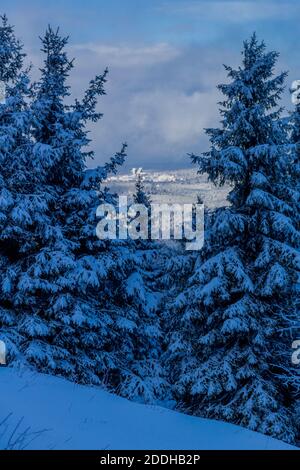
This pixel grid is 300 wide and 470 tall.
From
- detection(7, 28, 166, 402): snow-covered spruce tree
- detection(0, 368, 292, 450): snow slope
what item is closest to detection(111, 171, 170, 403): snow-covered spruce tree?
detection(7, 28, 166, 402): snow-covered spruce tree

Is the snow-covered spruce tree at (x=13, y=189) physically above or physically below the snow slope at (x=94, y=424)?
above

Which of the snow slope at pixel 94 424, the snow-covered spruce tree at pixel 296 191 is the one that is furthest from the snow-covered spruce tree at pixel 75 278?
the snow slope at pixel 94 424

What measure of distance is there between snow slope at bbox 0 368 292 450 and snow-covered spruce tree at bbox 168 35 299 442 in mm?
5926

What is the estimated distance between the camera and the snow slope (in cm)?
536

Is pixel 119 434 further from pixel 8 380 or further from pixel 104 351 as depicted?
pixel 104 351

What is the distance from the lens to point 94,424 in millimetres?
6203

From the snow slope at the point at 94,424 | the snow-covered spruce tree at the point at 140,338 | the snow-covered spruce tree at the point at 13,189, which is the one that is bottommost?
the snow-covered spruce tree at the point at 140,338

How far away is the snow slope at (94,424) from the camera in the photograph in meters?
5.36

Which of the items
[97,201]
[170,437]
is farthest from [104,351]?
[170,437]

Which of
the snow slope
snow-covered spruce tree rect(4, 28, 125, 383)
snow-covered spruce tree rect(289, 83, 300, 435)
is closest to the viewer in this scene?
the snow slope

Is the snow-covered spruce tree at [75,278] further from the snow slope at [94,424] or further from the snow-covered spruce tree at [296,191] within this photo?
the snow slope at [94,424]

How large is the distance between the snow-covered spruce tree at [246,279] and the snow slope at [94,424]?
593 cm

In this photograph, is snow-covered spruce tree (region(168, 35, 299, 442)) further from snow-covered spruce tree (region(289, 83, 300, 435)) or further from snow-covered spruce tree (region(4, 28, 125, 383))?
snow-covered spruce tree (region(4, 28, 125, 383))
